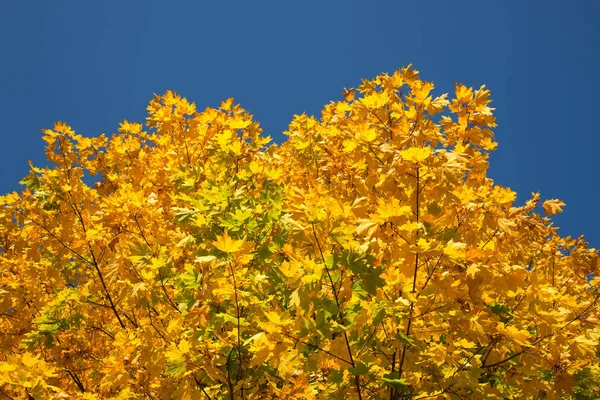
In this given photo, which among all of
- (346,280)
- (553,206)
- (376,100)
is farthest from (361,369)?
(553,206)


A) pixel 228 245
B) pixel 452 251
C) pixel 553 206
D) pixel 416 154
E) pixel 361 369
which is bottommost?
pixel 361 369

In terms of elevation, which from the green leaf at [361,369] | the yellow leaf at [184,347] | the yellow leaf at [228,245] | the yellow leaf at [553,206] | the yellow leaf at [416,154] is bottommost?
the green leaf at [361,369]

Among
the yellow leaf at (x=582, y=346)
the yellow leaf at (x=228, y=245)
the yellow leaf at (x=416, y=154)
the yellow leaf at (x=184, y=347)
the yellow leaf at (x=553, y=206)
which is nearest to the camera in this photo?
the yellow leaf at (x=228, y=245)

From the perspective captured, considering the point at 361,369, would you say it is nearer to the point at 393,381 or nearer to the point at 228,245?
the point at 393,381

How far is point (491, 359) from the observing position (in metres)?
4.13

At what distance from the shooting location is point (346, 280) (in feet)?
10.2

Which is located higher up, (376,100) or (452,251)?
(376,100)

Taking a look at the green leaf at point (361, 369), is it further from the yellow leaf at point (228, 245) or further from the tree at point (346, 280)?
the yellow leaf at point (228, 245)

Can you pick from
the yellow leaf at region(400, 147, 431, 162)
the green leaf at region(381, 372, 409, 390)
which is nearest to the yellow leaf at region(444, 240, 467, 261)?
the yellow leaf at region(400, 147, 431, 162)

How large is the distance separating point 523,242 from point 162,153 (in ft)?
15.0

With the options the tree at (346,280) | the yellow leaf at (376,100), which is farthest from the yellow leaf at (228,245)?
the yellow leaf at (376,100)

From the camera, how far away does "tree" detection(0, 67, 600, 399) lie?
117 inches

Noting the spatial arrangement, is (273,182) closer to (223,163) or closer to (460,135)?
(223,163)

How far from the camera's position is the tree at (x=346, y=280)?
2.98 m
